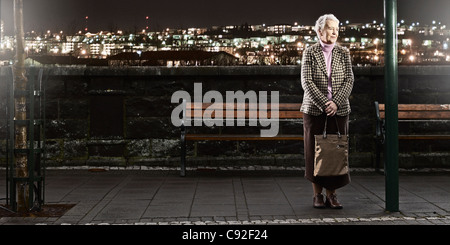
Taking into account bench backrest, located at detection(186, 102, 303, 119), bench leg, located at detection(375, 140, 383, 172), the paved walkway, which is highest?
bench backrest, located at detection(186, 102, 303, 119)

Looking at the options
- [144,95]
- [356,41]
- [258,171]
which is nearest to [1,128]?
[144,95]

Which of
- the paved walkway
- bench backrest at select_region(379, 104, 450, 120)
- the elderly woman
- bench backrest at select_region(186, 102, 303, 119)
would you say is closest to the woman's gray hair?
the elderly woman

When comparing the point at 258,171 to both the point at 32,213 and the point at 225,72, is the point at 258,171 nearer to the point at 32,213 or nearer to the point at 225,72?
the point at 225,72

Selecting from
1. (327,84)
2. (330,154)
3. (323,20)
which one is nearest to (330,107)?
(327,84)

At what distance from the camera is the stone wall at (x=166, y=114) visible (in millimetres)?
8594

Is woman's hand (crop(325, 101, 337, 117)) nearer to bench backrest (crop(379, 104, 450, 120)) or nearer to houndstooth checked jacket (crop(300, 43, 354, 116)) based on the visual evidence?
houndstooth checked jacket (crop(300, 43, 354, 116))

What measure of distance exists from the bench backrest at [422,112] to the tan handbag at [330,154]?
9.75ft

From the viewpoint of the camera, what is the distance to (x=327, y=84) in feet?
18.1

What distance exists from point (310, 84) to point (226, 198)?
1.53 m

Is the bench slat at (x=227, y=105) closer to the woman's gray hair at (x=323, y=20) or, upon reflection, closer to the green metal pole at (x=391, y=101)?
the woman's gray hair at (x=323, y=20)

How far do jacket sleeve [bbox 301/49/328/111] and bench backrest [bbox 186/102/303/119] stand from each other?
2674 mm

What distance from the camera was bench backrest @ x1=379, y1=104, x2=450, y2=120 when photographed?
822cm

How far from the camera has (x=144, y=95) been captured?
8656 millimetres

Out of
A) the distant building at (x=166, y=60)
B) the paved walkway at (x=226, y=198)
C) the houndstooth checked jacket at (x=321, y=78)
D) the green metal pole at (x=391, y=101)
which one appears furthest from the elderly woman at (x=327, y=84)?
the distant building at (x=166, y=60)
